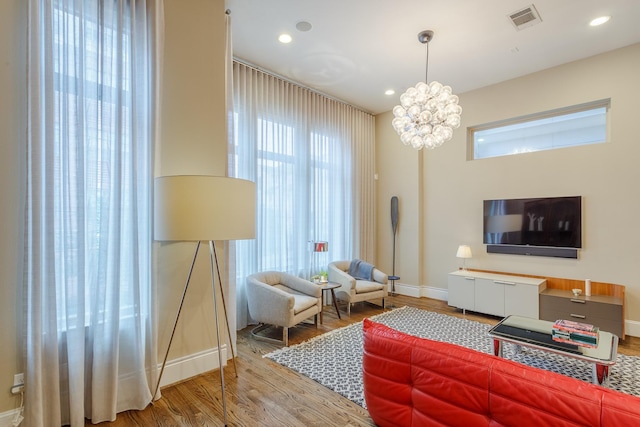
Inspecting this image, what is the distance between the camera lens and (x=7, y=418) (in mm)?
2031

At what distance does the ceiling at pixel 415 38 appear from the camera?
10.8 feet

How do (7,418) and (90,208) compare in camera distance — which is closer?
(7,418)

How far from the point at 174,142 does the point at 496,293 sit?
4.50m

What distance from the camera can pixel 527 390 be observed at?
1.47 meters

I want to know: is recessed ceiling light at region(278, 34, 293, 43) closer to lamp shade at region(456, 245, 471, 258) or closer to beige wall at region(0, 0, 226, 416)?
beige wall at region(0, 0, 226, 416)

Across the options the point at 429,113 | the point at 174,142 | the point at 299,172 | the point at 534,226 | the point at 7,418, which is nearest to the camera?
the point at 7,418

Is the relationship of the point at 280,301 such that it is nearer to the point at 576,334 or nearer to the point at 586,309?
the point at 576,334

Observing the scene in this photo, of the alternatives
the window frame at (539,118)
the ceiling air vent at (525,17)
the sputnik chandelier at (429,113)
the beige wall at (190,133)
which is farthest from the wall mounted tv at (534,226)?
the beige wall at (190,133)

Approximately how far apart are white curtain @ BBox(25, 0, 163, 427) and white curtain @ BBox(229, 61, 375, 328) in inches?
44.1

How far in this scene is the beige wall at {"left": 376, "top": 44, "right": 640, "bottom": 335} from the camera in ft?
13.2

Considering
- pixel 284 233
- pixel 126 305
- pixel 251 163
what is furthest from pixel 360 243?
pixel 126 305

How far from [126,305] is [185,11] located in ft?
8.36

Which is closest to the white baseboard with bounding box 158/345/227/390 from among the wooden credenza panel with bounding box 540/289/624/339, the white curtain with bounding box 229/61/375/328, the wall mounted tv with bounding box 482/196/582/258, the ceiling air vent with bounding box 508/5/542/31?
the white curtain with bounding box 229/61/375/328

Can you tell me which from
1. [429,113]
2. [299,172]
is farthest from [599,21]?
[299,172]
